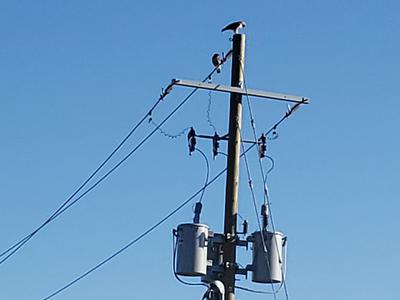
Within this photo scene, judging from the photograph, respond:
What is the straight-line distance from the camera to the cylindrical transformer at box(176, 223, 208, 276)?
53.4 ft

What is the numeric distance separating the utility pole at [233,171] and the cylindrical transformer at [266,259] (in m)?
0.29

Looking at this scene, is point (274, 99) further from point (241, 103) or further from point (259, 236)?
point (259, 236)

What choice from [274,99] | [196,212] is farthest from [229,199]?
[274,99]

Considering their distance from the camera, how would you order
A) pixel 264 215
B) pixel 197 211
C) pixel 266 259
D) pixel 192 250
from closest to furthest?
pixel 192 250 < pixel 266 259 < pixel 197 211 < pixel 264 215

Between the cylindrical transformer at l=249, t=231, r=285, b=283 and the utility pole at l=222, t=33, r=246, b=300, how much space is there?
0.29 m

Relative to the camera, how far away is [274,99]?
17500 mm

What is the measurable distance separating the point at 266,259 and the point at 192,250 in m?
1.02

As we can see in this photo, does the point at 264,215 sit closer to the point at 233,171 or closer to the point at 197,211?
the point at 233,171

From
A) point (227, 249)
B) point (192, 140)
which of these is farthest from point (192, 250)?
point (192, 140)

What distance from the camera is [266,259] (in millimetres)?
16469

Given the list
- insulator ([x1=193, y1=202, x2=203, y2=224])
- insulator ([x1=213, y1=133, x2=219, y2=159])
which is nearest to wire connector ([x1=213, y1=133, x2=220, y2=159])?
insulator ([x1=213, y1=133, x2=219, y2=159])

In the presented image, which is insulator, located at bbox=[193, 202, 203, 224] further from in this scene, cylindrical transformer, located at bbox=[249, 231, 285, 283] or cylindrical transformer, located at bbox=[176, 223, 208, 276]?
cylindrical transformer, located at bbox=[249, 231, 285, 283]

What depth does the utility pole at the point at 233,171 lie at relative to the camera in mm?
16422

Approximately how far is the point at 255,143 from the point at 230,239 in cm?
178
